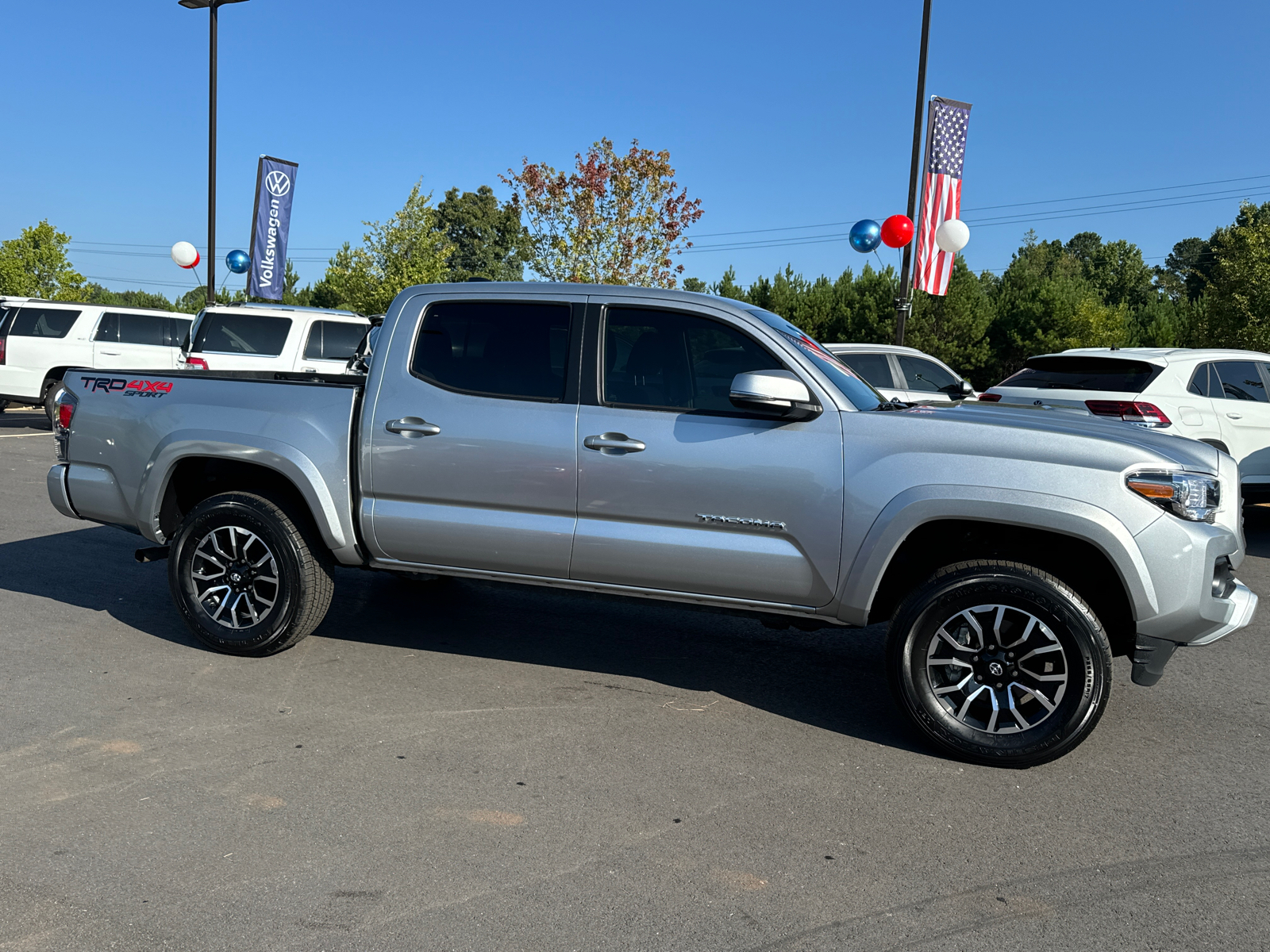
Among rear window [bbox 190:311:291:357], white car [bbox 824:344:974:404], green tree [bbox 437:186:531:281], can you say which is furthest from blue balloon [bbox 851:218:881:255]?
green tree [bbox 437:186:531:281]

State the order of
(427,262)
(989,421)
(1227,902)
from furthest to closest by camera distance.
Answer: (427,262), (989,421), (1227,902)

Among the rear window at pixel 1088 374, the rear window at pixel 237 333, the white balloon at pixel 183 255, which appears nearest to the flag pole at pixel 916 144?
the rear window at pixel 1088 374

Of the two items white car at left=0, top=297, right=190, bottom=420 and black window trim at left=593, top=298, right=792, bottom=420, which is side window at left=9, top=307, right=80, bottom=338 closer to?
white car at left=0, top=297, right=190, bottom=420

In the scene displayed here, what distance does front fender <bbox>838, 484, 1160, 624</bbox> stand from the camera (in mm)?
4070

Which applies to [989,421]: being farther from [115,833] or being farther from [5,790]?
[5,790]

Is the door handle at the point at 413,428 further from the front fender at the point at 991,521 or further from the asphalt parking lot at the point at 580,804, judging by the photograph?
the front fender at the point at 991,521

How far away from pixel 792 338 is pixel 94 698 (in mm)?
3486

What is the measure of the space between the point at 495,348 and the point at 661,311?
81 cm

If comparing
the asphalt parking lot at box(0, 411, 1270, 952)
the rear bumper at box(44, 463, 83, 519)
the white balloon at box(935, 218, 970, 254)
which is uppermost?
the white balloon at box(935, 218, 970, 254)

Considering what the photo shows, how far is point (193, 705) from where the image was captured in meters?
4.63

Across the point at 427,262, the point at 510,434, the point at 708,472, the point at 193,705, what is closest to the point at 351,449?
the point at 510,434

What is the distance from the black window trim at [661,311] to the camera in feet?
15.1

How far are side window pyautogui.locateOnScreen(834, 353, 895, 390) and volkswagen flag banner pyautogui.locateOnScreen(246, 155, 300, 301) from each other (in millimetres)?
14603

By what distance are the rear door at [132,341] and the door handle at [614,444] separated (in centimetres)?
1547
